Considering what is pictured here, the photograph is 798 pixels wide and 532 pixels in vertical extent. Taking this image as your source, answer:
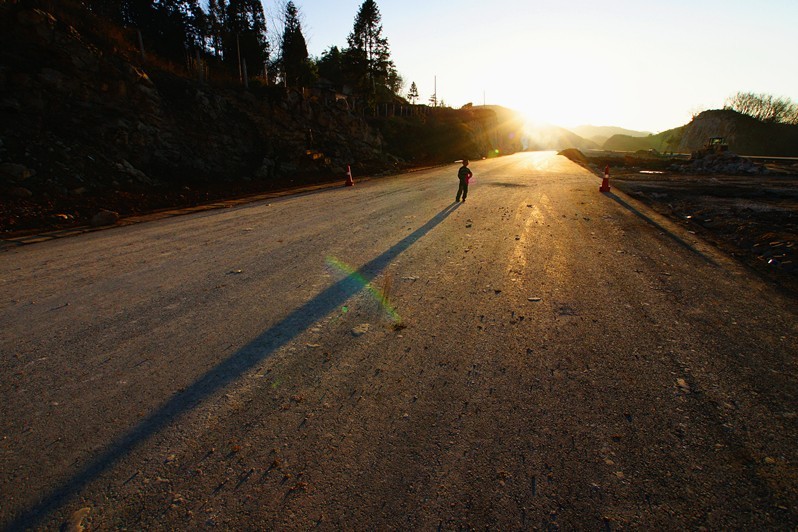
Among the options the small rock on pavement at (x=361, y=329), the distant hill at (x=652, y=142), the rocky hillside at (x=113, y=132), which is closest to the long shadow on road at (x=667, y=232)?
the small rock on pavement at (x=361, y=329)

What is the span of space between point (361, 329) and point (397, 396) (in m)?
1.01

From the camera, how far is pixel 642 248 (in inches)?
234

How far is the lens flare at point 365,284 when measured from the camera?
145 inches

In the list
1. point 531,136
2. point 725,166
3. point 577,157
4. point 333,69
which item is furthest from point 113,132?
point 531,136

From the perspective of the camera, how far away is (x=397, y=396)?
2451 mm

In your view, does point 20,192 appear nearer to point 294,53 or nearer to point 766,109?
point 294,53

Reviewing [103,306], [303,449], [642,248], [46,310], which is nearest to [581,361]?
[303,449]

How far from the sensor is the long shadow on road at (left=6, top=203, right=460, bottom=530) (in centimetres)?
174

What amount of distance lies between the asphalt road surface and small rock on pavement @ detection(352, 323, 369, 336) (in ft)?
0.06

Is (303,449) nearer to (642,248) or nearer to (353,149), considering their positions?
(642,248)

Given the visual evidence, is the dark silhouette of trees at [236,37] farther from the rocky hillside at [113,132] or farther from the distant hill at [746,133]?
the distant hill at [746,133]

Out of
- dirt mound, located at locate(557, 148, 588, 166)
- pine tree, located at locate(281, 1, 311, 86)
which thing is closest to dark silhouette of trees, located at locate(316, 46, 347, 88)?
pine tree, located at locate(281, 1, 311, 86)

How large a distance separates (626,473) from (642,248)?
514 cm

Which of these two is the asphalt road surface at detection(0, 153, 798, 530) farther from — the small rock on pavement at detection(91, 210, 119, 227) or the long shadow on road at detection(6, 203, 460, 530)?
the small rock on pavement at detection(91, 210, 119, 227)
